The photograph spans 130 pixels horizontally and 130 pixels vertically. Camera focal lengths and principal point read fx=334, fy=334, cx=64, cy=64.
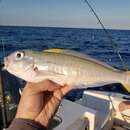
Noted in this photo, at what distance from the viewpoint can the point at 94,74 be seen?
7.11 ft

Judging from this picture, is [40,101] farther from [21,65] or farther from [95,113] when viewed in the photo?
[95,113]

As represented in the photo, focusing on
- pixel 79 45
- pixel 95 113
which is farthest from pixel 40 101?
pixel 79 45

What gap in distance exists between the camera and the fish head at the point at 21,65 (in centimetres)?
212

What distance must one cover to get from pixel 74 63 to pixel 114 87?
9.34m

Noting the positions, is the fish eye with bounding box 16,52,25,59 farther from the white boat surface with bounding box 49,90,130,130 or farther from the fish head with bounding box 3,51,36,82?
the white boat surface with bounding box 49,90,130,130

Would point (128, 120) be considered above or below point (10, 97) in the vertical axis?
below

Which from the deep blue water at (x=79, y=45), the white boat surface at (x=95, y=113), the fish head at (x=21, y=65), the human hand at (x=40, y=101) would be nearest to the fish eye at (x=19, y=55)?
the fish head at (x=21, y=65)

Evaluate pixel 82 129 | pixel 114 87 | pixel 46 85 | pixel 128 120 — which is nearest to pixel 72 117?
pixel 82 129

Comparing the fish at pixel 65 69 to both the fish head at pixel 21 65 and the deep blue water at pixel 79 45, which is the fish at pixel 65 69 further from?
the deep blue water at pixel 79 45

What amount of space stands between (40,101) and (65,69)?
0.37 m

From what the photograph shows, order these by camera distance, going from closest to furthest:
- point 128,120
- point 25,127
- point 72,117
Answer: point 25,127, point 72,117, point 128,120

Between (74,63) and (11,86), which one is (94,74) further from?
(11,86)

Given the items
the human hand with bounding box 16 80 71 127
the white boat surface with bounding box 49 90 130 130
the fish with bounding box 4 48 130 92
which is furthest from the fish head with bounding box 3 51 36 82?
the white boat surface with bounding box 49 90 130 130

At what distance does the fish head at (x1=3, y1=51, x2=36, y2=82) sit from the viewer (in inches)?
83.4
